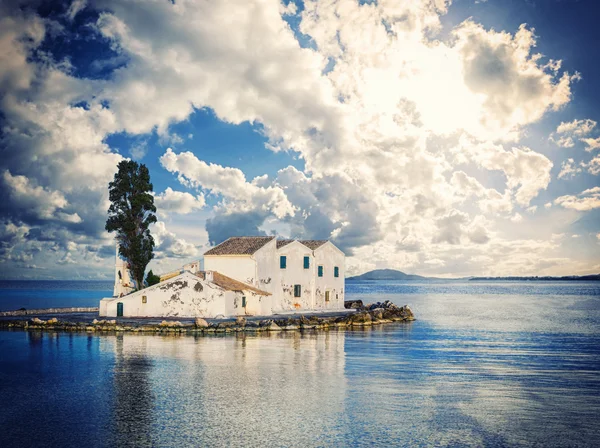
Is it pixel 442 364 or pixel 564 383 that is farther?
pixel 442 364

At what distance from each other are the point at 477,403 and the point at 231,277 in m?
35.9

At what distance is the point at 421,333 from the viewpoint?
45375 millimetres

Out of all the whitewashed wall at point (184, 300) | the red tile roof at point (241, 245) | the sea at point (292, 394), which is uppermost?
the red tile roof at point (241, 245)

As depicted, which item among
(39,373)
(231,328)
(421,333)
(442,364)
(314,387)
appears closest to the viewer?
(314,387)

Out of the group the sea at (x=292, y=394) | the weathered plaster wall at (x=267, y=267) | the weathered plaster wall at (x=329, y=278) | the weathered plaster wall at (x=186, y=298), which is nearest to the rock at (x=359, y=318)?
the weathered plaster wall at (x=267, y=267)

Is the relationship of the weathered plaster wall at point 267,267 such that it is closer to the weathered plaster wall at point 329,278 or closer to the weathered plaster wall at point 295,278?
the weathered plaster wall at point 295,278

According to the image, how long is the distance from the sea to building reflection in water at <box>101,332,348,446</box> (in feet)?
0.18

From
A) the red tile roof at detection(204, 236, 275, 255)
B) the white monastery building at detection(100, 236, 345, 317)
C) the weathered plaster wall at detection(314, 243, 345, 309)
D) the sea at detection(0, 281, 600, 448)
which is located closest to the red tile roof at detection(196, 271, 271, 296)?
the white monastery building at detection(100, 236, 345, 317)

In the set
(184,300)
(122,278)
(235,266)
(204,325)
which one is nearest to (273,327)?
(204,325)

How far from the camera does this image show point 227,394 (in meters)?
18.9

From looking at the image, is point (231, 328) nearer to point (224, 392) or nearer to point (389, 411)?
point (224, 392)

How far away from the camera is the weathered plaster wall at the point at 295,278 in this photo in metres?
55.7

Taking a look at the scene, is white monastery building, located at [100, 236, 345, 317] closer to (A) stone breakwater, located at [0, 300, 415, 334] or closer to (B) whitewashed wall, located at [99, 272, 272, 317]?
(B) whitewashed wall, located at [99, 272, 272, 317]

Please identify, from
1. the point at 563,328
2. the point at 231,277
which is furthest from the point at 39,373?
the point at 563,328
